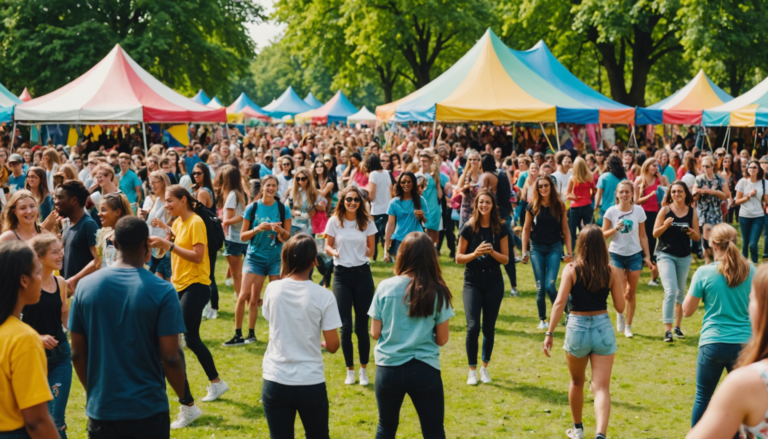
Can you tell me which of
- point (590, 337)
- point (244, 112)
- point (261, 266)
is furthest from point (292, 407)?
point (244, 112)

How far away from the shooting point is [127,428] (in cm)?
340

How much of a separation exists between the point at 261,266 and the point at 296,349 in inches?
142

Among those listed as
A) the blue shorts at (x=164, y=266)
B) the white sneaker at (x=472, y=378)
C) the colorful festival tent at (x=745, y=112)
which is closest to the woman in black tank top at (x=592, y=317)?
the white sneaker at (x=472, y=378)

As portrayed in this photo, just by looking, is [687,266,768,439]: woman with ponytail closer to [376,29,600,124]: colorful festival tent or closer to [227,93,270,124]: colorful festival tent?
[376,29,600,124]: colorful festival tent

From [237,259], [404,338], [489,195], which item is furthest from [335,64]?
[404,338]

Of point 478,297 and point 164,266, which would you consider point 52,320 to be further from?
point 478,297

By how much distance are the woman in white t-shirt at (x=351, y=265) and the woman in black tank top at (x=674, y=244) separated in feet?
11.1

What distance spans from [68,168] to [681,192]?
7.13 meters

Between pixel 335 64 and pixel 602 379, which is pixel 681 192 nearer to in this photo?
pixel 602 379

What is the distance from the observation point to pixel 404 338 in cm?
417

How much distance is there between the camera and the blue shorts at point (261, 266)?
7465 mm

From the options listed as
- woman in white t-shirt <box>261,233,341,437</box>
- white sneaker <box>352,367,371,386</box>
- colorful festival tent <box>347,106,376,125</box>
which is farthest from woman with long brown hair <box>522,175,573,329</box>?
colorful festival tent <box>347,106,376,125</box>

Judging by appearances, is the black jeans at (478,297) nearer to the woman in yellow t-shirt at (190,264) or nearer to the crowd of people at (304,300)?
the crowd of people at (304,300)

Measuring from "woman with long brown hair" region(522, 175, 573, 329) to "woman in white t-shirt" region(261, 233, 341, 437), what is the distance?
13.4ft
